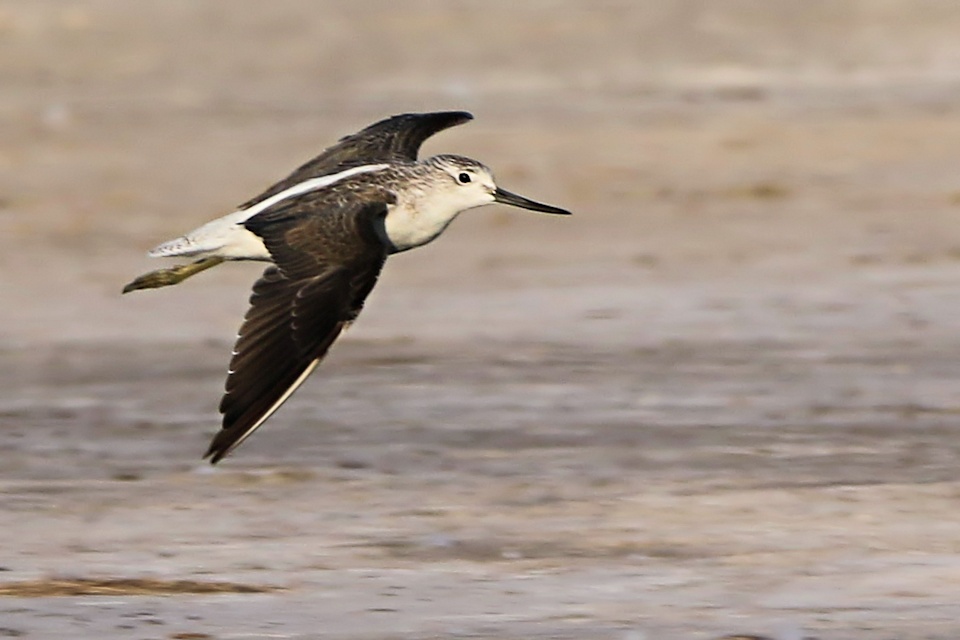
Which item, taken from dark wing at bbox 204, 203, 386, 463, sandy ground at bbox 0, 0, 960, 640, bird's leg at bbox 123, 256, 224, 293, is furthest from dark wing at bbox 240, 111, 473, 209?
sandy ground at bbox 0, 0, 960, 640

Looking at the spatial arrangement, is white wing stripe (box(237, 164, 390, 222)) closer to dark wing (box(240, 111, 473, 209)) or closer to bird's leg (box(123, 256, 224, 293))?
dark wing (box(240, 111, 473, 209))

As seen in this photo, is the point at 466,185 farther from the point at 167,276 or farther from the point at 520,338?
the point at 520,338

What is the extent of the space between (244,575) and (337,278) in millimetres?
958

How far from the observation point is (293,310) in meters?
7.79

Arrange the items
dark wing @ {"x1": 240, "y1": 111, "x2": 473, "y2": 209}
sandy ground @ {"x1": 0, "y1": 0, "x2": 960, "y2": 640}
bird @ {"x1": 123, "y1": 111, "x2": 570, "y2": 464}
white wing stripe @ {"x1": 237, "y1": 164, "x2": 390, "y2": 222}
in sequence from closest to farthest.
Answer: bird @ {"x1": 123, "y1": 111, "x2": 570, "y2": 464}
sandy ground @ {"x1": 0, "y1": 0, "x2": 960, "y2": 640}
white wing stripe @ {"x1": 237, "y1": 164, "x2": 390, "y2": 222}
dark wing @ {"x1": 240, "y1": 111, "x2": 473, "y2": 209}

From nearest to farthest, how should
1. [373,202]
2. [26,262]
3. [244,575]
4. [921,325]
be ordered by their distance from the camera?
[244,575] < [373,202] < [921,325] < [26,262]

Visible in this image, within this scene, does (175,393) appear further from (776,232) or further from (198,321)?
(776,232)

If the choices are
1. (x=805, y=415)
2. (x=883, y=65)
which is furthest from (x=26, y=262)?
(x=883, y=65)

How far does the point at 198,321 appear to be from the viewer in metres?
12.7

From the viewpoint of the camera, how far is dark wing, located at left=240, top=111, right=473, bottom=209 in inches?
362

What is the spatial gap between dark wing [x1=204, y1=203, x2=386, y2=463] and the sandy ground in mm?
570

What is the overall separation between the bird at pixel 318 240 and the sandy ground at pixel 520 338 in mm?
639

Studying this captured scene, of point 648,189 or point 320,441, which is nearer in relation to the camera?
point 320,441

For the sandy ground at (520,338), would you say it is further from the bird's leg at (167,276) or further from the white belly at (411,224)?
the white belly at (411,224)
